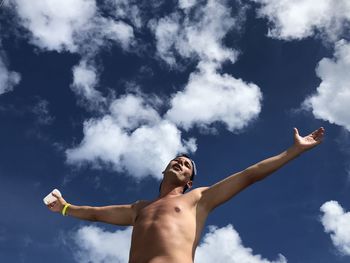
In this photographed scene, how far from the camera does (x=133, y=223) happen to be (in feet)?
23.6

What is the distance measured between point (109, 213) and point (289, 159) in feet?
10.5

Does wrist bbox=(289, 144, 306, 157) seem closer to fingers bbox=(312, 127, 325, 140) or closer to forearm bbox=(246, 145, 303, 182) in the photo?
forearm bbox=(246, 145, 303, 182)

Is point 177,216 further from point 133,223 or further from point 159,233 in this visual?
point 133,223

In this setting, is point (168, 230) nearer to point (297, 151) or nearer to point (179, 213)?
point (179, 213)

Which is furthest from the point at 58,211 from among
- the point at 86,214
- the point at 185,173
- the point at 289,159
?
the point at 289,159

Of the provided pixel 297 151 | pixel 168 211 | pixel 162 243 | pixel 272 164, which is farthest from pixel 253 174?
pixel 162 243

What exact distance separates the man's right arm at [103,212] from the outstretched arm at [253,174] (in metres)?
1.32

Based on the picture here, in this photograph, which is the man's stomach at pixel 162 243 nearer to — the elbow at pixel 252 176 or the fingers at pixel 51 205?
the elbow at pixel 252 176

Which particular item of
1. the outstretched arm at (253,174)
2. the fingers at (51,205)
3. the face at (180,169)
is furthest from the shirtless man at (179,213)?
the fingers at (51,205)

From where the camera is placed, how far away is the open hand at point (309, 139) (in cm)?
622

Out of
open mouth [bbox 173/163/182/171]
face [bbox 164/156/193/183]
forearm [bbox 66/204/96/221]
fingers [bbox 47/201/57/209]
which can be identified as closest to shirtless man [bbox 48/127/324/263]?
face [bbox 164/156/193/183]

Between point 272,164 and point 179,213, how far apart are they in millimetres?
1477

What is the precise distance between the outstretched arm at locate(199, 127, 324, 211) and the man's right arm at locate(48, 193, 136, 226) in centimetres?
Result: 132

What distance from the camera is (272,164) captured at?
241 inches
